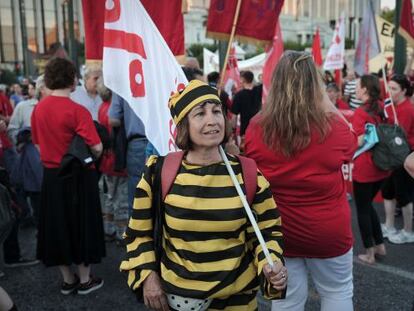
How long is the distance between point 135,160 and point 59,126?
2.51 ft

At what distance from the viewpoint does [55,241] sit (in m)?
3.83

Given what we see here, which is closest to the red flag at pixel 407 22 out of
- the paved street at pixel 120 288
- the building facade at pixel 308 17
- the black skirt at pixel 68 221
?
the paved street at pixel 120 288

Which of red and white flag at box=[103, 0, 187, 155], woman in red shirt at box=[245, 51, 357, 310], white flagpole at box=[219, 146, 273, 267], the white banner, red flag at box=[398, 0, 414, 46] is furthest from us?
the white banner

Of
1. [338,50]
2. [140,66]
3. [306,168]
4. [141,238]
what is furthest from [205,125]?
[338,50]

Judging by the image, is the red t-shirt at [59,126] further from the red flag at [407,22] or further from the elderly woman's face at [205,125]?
the red flag at [407,22]

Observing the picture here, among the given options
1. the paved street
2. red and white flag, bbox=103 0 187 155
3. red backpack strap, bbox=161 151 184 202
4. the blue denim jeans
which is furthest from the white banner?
red backpack strap, bbox=161 151 184 202

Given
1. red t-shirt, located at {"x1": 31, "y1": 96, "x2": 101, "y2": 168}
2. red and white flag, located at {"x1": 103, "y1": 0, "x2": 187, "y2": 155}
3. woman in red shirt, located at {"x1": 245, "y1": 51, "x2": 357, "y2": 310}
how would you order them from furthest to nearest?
1. red t-shirt, located at {"x1": 31, "y1": 96, "x2": 101, "y2": 168}
2. red and white flag, located at {"x1": 103, "y1": 0, "x2": 187, "y2": 155}
3. woman in red shirt, located at {"x1": 245, "y1": 51, "x2": 357, "y2": 310}

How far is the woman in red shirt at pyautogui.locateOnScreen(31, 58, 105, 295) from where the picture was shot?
3738 mm

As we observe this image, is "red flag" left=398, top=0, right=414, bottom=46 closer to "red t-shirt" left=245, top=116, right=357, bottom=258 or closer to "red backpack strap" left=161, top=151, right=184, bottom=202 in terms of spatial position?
"red t-shirt" left=245, top=116, right=357, bottom=258

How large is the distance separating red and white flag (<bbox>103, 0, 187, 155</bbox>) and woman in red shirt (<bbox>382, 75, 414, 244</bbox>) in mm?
3141

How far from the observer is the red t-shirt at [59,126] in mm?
3707

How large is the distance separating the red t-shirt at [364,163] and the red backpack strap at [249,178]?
2.52 metres

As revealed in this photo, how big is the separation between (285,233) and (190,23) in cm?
8316

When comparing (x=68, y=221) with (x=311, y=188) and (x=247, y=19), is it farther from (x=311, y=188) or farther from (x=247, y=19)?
(x=247, y=19)
